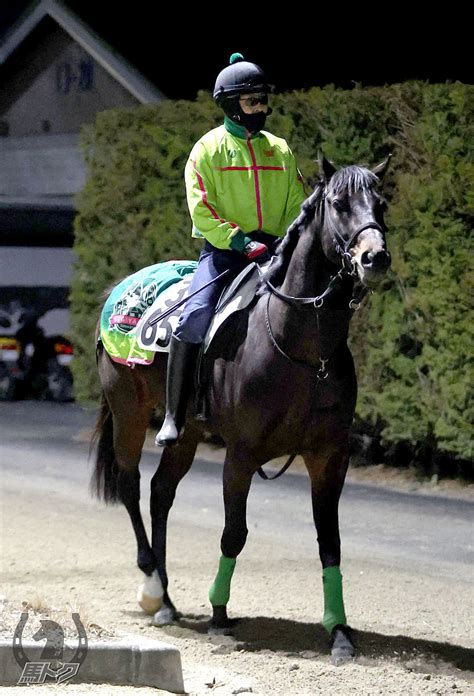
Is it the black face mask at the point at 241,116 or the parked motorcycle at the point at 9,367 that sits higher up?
the black face mask at the point at 241,116

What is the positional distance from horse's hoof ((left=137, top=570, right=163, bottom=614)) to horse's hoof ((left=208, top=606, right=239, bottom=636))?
0.55m

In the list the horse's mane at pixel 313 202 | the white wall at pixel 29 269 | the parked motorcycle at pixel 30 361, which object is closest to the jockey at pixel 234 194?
the horse's mane at pixel 313 202

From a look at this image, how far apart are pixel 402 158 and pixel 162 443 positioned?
18.0 feet

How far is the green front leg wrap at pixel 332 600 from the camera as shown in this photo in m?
6.62

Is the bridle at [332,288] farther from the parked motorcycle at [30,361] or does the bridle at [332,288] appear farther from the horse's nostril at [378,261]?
the parked motorcycle at [30,361]

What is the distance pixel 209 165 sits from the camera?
6.78 m

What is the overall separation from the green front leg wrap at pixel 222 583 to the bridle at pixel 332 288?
111 cm

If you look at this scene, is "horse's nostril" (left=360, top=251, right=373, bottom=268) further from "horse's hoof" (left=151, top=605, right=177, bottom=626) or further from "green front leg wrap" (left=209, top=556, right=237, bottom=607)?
"horse's hoof" (left=151, top=605, right=177, bottom=626)

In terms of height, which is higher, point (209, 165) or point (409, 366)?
point (209, 165)

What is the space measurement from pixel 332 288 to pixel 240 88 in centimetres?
123

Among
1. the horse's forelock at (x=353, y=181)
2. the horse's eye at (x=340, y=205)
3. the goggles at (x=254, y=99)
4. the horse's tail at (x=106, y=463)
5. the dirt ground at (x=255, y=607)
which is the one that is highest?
the goggles at (x=254, y=99)

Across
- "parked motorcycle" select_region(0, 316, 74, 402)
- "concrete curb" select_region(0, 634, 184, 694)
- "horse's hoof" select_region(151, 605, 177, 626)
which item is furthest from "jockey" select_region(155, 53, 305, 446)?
"parked motorcycle" select_region(0, 316, 74, 402)

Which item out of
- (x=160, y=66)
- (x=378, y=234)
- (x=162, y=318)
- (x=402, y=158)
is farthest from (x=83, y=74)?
(x=378, y=234)

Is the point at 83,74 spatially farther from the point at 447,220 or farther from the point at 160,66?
the point at 447,220
